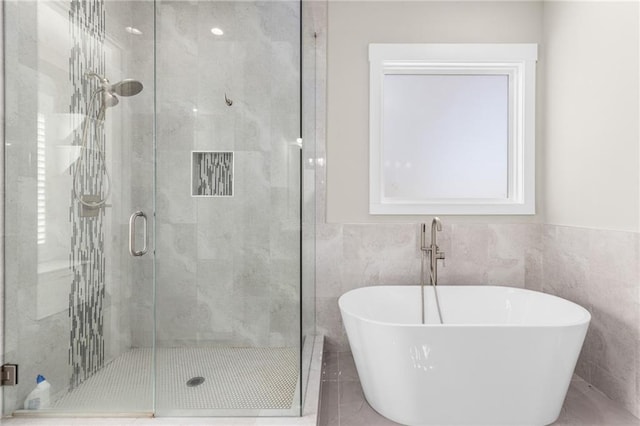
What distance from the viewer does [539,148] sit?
99.2 inches

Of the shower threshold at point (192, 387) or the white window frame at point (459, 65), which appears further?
the white window frame at point (459, 65)

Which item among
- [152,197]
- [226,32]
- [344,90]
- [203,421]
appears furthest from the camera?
[344,90]

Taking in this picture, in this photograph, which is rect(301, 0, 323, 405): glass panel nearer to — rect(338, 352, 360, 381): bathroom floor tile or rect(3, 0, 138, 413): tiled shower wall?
rect(338, 352, 360, 381): bathroom floor tile

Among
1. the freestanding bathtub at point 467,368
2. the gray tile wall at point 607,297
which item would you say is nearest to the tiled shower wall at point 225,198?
the freestanding bathtub at point 467,368

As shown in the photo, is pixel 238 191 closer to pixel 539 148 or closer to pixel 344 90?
pixel 344 90

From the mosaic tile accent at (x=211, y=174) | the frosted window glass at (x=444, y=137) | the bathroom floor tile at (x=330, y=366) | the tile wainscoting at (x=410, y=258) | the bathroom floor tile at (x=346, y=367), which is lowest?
the bathroom floor tile at (x=330, y=366)

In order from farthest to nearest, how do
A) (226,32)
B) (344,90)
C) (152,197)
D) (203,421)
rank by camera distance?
→ 1. (344,90)
2. (226,32)
3. (152,197)
4. (203,421)

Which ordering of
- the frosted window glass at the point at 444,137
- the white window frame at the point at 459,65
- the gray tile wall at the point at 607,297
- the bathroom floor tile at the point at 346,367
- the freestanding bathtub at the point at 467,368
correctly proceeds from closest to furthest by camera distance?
the freestanding bathtub at the point at 467,368 → the gray tile wall at the point at 607,297 → the bathroom floor tile at the point at 346,367 → the white window frame at the point at 459,65 → the frosted window glass at the point at 444,137

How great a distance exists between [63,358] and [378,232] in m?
1.83

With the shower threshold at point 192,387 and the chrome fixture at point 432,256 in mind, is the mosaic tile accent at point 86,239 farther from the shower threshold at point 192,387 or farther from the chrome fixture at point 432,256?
the chrome fixture at point 432,256

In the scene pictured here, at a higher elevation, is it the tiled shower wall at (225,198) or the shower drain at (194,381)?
the tiled shower wall at (225,198)

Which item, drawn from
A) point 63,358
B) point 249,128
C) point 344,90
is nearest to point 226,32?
point 249,128

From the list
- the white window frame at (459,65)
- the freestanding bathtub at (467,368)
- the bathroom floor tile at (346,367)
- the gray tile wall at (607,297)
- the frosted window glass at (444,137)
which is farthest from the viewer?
the frosted window glass at (444,137)

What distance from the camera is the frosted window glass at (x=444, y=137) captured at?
2.62 m
